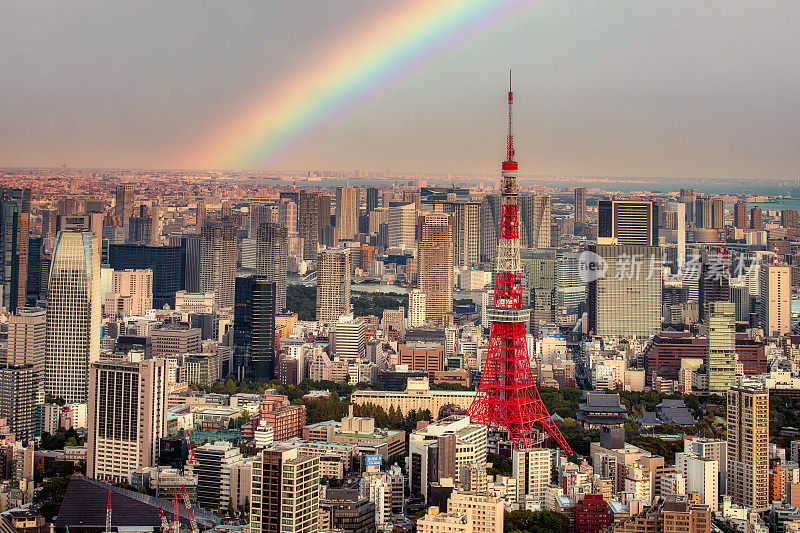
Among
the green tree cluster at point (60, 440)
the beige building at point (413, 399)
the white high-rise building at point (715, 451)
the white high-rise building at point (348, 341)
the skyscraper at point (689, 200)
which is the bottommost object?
the green tree cluster at point (60, 440)

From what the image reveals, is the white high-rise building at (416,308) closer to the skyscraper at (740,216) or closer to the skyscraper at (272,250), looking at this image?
the skyscraper at (272,250)

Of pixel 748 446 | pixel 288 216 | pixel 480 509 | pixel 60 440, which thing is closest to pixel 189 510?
pixel 480 509

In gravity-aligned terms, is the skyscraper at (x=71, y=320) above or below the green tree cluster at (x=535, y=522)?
above

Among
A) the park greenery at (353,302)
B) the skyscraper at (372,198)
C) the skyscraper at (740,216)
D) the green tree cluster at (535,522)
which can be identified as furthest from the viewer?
the skyscraper at (372,198)

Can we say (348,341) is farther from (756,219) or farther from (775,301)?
(756,219)

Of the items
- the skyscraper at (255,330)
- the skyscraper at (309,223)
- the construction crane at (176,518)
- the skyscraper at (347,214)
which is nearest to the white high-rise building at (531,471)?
the construction crane at (176,518)

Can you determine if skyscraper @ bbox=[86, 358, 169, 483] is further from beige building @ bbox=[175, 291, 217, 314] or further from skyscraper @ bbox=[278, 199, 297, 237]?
skyscraper @ bbox=[278, 199, 297, 237]
